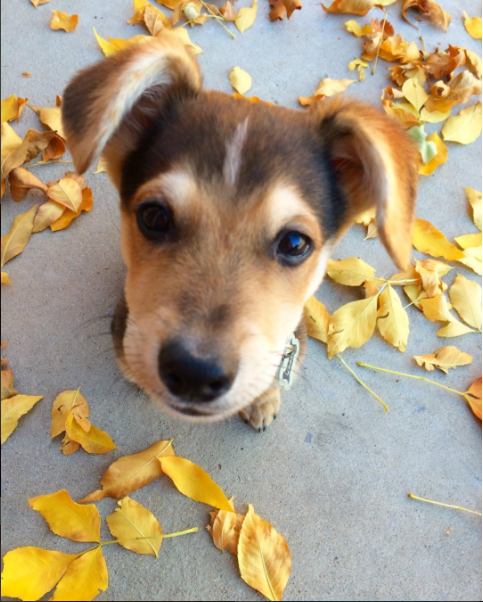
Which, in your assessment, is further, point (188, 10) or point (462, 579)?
point (188, 10)

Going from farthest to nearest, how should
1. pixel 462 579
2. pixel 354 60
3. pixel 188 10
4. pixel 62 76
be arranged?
pixel 354 60, pixel 188 10, pixel 62 76, pixel 462 579

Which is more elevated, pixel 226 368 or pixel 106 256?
pixel 226 368

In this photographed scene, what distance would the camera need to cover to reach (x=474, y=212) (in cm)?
379

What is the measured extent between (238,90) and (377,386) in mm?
2628

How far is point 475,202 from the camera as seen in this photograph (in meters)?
3.83

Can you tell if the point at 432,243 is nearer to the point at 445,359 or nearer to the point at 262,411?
the point at 445,359

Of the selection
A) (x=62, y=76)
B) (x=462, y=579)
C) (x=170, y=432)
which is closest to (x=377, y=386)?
(x=462, y=579)

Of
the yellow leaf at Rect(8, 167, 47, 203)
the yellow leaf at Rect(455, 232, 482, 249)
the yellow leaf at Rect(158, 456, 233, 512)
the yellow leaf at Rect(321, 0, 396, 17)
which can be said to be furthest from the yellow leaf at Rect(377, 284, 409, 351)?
the yellow leaf at Rect(321, 0, 396, 17)

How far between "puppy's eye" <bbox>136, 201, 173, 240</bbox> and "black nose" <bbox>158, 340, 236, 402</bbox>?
1.82ft

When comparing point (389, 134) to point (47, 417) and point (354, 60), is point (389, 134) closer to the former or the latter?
point (47, 417)

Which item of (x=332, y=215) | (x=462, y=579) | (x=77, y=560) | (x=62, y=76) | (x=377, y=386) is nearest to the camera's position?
(x=332, y=215)

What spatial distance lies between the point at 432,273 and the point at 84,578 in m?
2.90

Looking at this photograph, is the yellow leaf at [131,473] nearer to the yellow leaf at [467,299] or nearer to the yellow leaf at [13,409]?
the yellow leaf at [13,409]

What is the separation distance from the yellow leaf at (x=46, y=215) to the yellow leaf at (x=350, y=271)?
195 cm
